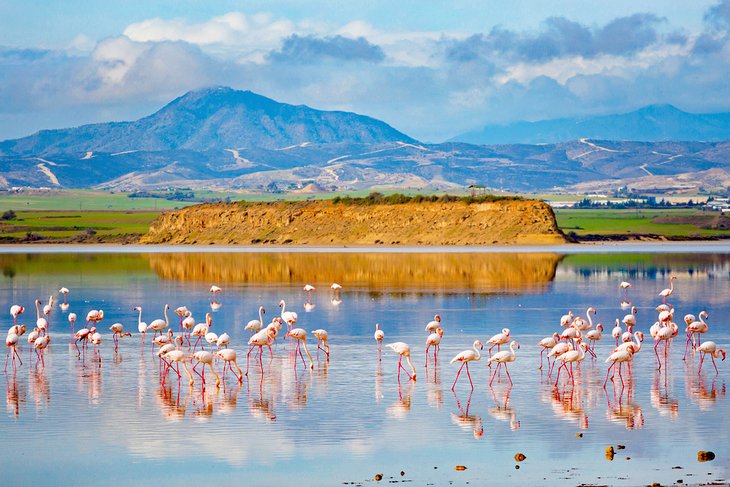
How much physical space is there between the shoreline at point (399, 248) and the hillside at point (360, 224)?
2.58 meters

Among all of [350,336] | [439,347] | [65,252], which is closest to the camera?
[439,347]

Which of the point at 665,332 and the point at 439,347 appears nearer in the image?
the point at 665,332

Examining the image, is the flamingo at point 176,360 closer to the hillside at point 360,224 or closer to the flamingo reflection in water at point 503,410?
the flamingo reflection in water at point 503,410

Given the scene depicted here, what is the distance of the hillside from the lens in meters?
108

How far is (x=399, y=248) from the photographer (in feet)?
A: 346

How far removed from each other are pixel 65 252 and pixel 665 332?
8764cm

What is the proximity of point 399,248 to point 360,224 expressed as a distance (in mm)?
11802

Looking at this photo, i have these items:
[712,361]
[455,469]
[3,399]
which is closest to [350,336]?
[712,361]

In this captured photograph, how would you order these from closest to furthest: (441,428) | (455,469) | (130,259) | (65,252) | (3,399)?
1. (455,469)
2. (441,428)
3. (3,399)
4. (130,259)
5. (65,252)

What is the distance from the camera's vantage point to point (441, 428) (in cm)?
1991

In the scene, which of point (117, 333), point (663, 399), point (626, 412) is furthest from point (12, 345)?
point (663, 399)

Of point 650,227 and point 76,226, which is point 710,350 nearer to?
point 650,227

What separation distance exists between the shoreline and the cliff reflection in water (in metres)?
7.22

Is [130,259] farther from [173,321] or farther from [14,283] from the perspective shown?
[173,321]
